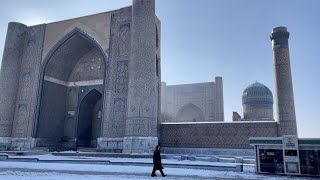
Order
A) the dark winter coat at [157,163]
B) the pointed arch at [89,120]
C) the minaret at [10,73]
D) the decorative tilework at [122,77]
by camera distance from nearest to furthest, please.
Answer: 1. the dark winter coat at [157,163]
2. the decorative tilework at [122,77]
3. the minaret at [10,73]
4. the pointed arch at [89,120]

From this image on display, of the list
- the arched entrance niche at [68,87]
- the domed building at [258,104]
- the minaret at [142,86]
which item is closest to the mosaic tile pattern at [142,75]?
the minaret at [142,86]

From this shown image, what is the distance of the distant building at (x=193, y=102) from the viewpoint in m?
32.7

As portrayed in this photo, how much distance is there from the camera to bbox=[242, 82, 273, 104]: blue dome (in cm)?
2656

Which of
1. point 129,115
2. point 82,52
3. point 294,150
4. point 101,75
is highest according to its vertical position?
point 82,52

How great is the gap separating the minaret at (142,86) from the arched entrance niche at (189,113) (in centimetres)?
2065

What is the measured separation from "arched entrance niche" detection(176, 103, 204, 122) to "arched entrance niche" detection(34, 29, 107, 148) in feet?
58.6

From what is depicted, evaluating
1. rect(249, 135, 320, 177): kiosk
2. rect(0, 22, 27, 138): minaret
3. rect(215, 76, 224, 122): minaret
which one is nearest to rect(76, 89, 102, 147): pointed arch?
rect(0, 22, 27, 138): minaret

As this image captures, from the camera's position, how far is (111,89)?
1515 centimetres

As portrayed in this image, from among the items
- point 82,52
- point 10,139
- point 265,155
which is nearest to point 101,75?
point 82,52

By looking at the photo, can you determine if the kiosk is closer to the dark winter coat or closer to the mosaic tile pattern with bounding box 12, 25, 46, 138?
the dark winter coat

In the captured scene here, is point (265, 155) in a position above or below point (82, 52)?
below

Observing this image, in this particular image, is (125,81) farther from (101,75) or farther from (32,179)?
(32,179)

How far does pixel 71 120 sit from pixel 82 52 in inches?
184

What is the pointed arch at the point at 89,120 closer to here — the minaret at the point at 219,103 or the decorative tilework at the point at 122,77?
the decorative tilework at the point at 122,77
